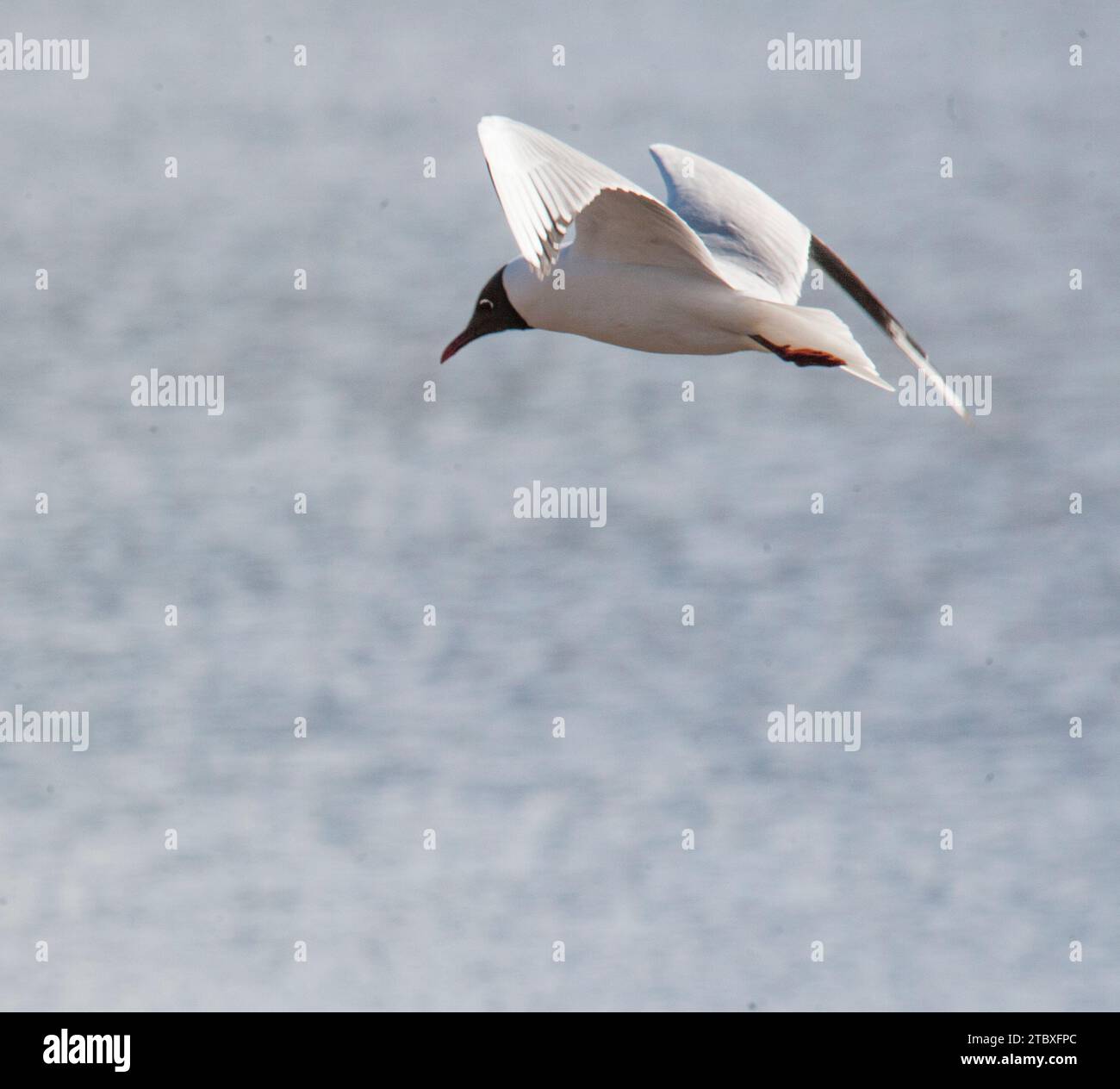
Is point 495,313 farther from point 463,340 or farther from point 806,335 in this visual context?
point 806,335

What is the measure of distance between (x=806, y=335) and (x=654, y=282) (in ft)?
1.19

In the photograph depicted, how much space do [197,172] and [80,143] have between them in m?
0.82

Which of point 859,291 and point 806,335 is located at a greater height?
point 859,291

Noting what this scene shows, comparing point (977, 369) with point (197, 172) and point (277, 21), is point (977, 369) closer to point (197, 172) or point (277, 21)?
point (197, 172)

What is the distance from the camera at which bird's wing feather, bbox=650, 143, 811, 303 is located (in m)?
5.25

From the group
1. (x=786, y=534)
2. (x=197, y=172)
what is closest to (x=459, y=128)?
(x=197, y=172)

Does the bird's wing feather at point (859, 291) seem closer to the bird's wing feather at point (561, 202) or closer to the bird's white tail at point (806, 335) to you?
the bird's white tail at point (806, 335)

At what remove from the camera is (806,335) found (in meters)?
4.80

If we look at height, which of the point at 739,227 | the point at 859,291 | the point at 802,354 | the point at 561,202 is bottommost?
the point at 802,354

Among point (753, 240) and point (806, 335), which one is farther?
point (753, 240)

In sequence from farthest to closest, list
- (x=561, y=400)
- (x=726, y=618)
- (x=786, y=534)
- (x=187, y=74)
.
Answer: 1. (x=187, y=74)
2. (x=561, y=400)
3. (x=786, y=534)
4. (x=726, y=618)

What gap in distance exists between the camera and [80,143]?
44.1 ft

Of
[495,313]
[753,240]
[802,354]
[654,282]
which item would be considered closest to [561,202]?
[654,282]

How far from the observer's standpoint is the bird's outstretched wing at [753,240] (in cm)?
524
